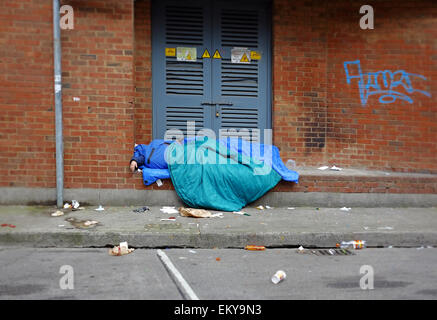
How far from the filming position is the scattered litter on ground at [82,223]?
203 inches

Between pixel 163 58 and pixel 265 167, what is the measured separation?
9.01 ft

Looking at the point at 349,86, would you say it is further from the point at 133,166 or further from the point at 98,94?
the point at 98,94

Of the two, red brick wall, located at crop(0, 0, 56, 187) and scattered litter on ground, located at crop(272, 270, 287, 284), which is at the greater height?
red brick wall, located at crop(0, 0, 56, 187)

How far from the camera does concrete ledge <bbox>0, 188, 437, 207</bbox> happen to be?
6.16 m

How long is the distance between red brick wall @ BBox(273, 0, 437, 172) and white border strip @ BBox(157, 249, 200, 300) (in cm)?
356

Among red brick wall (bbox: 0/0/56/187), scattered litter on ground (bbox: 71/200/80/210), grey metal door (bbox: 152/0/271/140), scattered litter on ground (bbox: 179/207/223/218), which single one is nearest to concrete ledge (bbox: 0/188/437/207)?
scattered litter on ground (bbox: 71/200/80/210)

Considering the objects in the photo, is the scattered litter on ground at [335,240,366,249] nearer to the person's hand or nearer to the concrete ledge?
the concrete ledge

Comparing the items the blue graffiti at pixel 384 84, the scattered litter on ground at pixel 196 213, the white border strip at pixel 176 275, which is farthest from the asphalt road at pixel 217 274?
the blue graffiti at pixel 384 84

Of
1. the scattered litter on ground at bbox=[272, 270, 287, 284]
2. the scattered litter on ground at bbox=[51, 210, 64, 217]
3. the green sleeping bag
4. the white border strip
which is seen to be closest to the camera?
the white border strip

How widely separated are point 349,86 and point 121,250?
5.12 metres

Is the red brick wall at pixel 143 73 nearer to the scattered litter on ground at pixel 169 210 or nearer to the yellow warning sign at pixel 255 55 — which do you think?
the scattered litter on ground at pixel 169 210

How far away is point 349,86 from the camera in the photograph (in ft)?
24.5

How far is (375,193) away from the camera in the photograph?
6703 millimetres

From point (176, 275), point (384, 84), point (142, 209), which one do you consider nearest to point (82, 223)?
point (142, 209)
